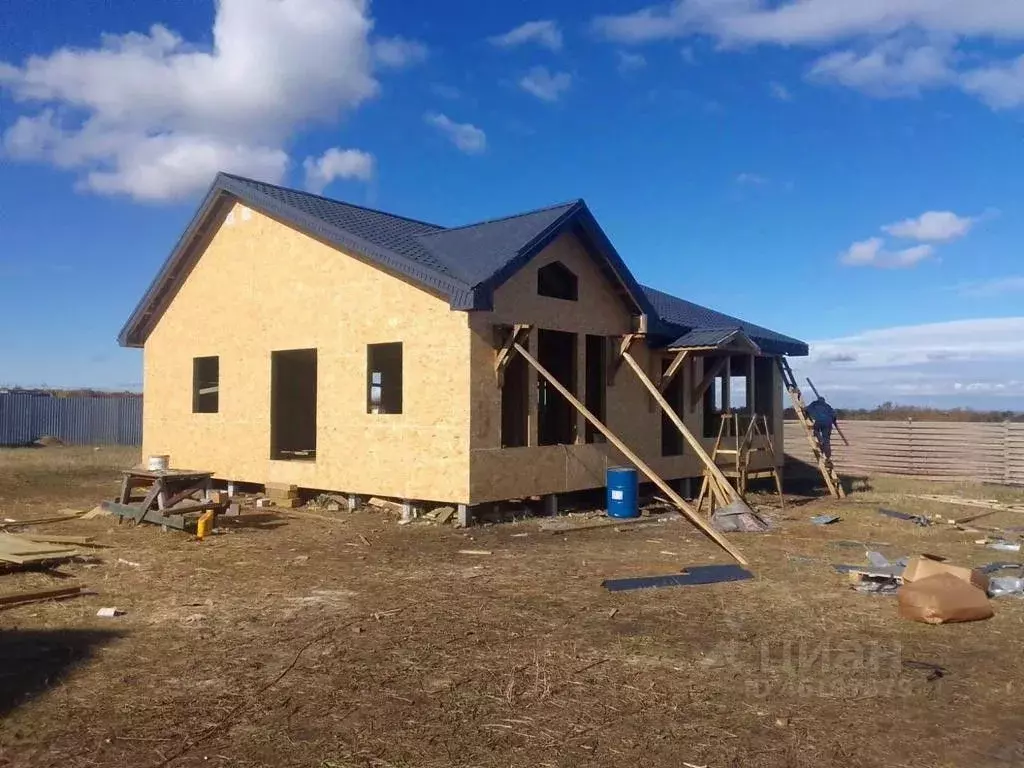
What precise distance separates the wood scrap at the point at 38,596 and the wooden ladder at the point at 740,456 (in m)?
10.0

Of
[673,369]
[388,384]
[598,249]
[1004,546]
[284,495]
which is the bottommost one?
[1004,546]

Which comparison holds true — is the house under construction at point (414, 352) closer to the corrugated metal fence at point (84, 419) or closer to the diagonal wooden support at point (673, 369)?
the diagonal wooden support at point (673, 369)

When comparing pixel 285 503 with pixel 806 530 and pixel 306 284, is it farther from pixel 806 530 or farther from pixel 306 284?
pixel 806 530

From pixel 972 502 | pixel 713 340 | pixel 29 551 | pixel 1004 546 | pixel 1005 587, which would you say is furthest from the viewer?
pixel 972 502

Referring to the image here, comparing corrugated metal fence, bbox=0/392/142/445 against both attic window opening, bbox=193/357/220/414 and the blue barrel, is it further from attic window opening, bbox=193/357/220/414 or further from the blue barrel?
the blue barrel

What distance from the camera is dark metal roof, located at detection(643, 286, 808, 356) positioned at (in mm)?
18661

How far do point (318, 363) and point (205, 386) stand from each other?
14.7ft

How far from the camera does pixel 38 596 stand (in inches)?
311

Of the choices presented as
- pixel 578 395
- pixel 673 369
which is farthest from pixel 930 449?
pixel 578 395

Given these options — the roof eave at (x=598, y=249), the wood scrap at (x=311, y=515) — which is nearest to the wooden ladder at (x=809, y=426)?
the roof eave at (x=598, y=249)

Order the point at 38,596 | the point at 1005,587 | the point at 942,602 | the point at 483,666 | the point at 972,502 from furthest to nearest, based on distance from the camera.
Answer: the point at 972,502 < the point at 1005,587 < the point at 38,596 < the point at 942,602 < the point at 483,666

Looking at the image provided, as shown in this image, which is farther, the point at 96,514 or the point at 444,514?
the point at 96,514

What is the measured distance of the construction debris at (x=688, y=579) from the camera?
29.1ft

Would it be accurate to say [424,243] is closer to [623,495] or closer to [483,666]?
[623,495]
